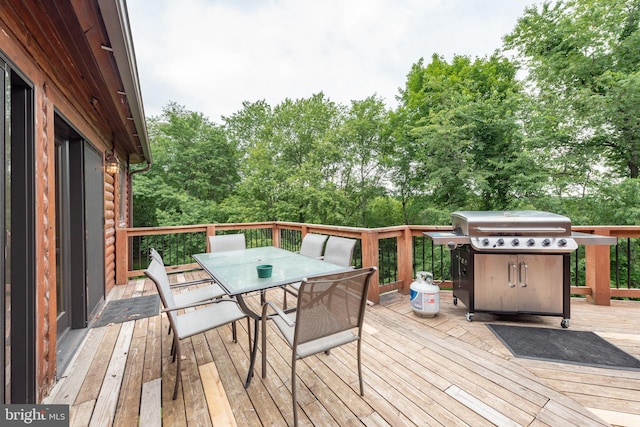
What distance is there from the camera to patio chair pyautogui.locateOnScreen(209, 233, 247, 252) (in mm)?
3322

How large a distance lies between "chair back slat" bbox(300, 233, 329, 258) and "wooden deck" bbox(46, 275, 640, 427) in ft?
3.25

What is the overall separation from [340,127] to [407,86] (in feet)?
9.50

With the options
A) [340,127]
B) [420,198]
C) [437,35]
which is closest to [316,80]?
[340,127]

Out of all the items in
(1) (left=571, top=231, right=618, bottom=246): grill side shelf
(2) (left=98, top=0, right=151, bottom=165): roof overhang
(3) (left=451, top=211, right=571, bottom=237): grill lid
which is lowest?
(1) (left=571, top=231, right=618, bottom=246): grill side shelf

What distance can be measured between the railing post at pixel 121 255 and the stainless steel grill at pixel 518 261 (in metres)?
4.63

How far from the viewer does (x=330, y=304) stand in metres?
1.46

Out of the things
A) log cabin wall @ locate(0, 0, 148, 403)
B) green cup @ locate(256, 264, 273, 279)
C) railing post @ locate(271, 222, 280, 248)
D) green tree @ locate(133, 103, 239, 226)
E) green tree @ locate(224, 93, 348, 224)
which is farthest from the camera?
green tree @ locate(133, 103, 239, 226)

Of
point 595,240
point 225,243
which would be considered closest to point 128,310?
point 225,243

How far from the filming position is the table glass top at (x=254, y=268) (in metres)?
1.85

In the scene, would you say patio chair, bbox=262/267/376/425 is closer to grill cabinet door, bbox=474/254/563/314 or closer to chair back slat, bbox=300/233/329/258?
chair back slat, bbox=300/233/329/258

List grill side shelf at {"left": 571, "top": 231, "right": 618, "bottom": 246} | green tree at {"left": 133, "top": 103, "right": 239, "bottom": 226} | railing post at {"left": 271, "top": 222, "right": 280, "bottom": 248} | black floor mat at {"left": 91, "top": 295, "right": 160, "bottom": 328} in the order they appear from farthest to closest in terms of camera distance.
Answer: green tree at {"left": 133, "top": 103, "right": 239, "bottom": 226} < railing post at {"left": 271, "top": 222, "right": 280, "bottom": 248} < black floor mat at {"left": 91, "top": 295, "right": 160, "bottom": 328} < grill side shelf at {"left": 571, "top": 231, "right": 618, "bottom": 246}

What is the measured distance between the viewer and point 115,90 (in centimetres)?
245

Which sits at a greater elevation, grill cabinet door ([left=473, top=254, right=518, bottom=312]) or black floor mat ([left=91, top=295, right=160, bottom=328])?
grill cabinet door ([left=473, top=254, right=518, bottom=312])

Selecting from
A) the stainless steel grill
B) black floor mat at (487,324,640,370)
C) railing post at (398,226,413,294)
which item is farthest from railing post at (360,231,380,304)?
black floor mat at (487,324,640,370)
